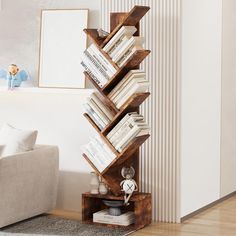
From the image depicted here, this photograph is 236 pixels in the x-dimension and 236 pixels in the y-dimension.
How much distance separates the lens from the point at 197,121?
242 inches

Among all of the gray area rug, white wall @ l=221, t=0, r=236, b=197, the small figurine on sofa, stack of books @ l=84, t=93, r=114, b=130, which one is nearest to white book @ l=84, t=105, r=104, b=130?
stack of books @ l=84, t=93, r=114, b=130

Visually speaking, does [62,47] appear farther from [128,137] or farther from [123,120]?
[128,137]

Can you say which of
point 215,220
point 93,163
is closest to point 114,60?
point 93,163

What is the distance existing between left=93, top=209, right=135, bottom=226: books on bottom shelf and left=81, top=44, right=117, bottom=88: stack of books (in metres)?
1.05

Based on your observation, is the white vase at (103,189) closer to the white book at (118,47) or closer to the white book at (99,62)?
the white book at (99,62)

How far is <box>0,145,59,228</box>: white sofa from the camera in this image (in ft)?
18.0

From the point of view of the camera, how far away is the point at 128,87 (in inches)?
215

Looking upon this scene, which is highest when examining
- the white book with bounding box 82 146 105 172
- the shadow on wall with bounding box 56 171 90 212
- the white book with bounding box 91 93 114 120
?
the white book with bounding box 91 93 114 120

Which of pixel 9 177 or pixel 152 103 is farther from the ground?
pixel 152 103

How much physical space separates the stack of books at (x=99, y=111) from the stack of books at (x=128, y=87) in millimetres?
111

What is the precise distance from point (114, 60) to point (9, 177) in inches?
48.1

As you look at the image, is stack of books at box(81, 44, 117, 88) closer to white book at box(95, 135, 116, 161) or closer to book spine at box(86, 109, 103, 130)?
book spine at box(86, 109, 103, 130)

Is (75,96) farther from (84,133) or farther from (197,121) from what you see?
(197,121)

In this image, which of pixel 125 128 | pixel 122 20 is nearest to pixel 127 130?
pixel 125 128
